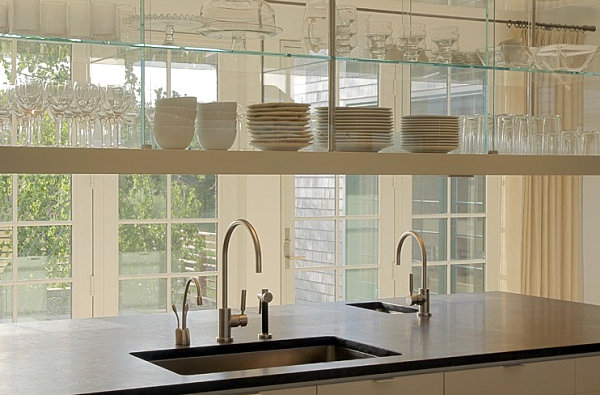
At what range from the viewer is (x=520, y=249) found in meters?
6.61

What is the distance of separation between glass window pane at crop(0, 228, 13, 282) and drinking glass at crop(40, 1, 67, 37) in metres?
2.56

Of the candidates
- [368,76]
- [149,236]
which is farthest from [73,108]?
[149,236]

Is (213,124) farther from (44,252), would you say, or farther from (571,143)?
(44,252)

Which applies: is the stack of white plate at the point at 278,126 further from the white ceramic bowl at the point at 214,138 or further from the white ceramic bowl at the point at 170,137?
the white ceramic bowl at the point at 170,137

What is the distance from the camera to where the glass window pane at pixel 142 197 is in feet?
18.4

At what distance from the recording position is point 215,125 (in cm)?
326

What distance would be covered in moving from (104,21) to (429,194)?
3831 mm

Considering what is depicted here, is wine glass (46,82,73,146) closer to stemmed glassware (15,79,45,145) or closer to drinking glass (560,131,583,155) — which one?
stemmed glassware (15,79,45,145)

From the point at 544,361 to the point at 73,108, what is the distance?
1804mm

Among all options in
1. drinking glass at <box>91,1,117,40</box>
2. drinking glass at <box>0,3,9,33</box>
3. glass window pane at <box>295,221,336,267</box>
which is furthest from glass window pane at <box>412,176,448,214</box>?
drinking glass at <box>0,3,9,33</box>

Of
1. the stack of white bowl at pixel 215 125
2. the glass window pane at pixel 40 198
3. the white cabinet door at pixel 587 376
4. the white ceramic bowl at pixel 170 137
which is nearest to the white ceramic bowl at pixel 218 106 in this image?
the stack of white bowl at pixel 215 125

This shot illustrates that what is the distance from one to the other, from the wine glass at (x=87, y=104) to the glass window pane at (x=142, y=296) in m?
2.62

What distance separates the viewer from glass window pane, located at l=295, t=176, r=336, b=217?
241 inches

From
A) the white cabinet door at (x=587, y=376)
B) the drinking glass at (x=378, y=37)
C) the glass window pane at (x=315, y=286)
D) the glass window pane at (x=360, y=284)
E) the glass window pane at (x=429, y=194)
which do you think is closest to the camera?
the white cabinet door at (x=587, y=376)
